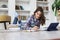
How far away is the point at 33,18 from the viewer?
3.12 m

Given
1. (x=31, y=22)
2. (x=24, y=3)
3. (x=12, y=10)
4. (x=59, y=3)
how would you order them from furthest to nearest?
(x=24, y=3), (x=12, y=10), (x=59, y=3), (x=31, y=22)

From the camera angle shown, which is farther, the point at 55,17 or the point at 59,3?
the point at 55,17

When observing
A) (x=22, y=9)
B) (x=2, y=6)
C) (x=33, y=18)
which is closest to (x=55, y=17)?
(x=22, y=9)

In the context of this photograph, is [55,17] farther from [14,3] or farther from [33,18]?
[33,18]

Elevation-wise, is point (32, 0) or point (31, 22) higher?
point (32, 0)

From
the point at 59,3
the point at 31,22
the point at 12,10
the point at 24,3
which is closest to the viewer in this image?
the point at 31,22

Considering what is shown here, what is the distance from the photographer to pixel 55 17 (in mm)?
5832

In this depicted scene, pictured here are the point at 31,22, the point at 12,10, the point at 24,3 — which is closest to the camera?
the point at 31,22

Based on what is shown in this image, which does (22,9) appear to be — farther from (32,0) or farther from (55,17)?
(55,17)

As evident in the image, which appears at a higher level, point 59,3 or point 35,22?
point 59,3

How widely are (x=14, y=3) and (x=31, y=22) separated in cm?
280

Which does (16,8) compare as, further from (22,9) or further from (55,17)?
(55,17)

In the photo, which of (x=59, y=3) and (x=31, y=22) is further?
(x=59, y=3)

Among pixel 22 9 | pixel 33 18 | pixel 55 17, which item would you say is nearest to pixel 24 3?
pixel 22 9
